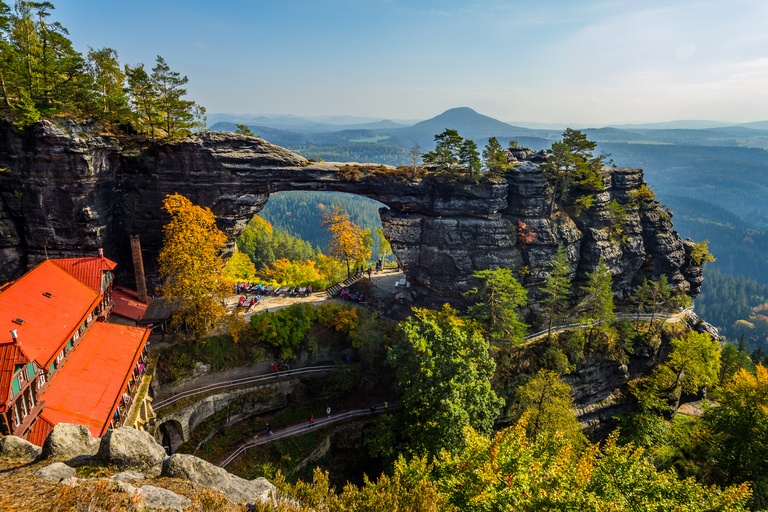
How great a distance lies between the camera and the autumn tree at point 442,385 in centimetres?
2395

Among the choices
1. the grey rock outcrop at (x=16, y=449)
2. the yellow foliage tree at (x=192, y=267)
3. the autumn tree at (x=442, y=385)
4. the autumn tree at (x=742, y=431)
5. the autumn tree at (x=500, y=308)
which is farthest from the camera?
the autumn tree at (x=500, y=308)

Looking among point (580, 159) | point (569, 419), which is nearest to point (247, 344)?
point (569, 419)

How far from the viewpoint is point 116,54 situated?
3234 centimetres

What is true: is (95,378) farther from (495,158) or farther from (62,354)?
(495,158)

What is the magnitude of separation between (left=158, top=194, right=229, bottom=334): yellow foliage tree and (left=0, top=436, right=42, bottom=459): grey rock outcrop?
17008mm

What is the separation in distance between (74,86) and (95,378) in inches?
1003

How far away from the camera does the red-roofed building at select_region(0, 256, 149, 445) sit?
15820 millimetres

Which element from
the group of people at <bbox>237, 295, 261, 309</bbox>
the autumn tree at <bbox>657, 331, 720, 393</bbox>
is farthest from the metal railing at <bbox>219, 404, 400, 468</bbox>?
the autumn tree at <bbox>657, 331, 720, 393</bbox>

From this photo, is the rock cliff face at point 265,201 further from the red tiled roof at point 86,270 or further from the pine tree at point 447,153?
the red tiled roof at point 86,270

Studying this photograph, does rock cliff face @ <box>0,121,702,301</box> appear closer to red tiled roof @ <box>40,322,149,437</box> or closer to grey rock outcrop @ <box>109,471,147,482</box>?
red tiled roof @ <box>40,322,149,437</box>

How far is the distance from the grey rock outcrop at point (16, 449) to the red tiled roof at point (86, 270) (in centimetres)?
1609

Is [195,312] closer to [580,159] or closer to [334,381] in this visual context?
[334,381]

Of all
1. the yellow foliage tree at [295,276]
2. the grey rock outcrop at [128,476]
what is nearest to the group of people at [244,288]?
the yellow foliage tree at [295,276]

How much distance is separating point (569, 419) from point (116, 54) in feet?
170
